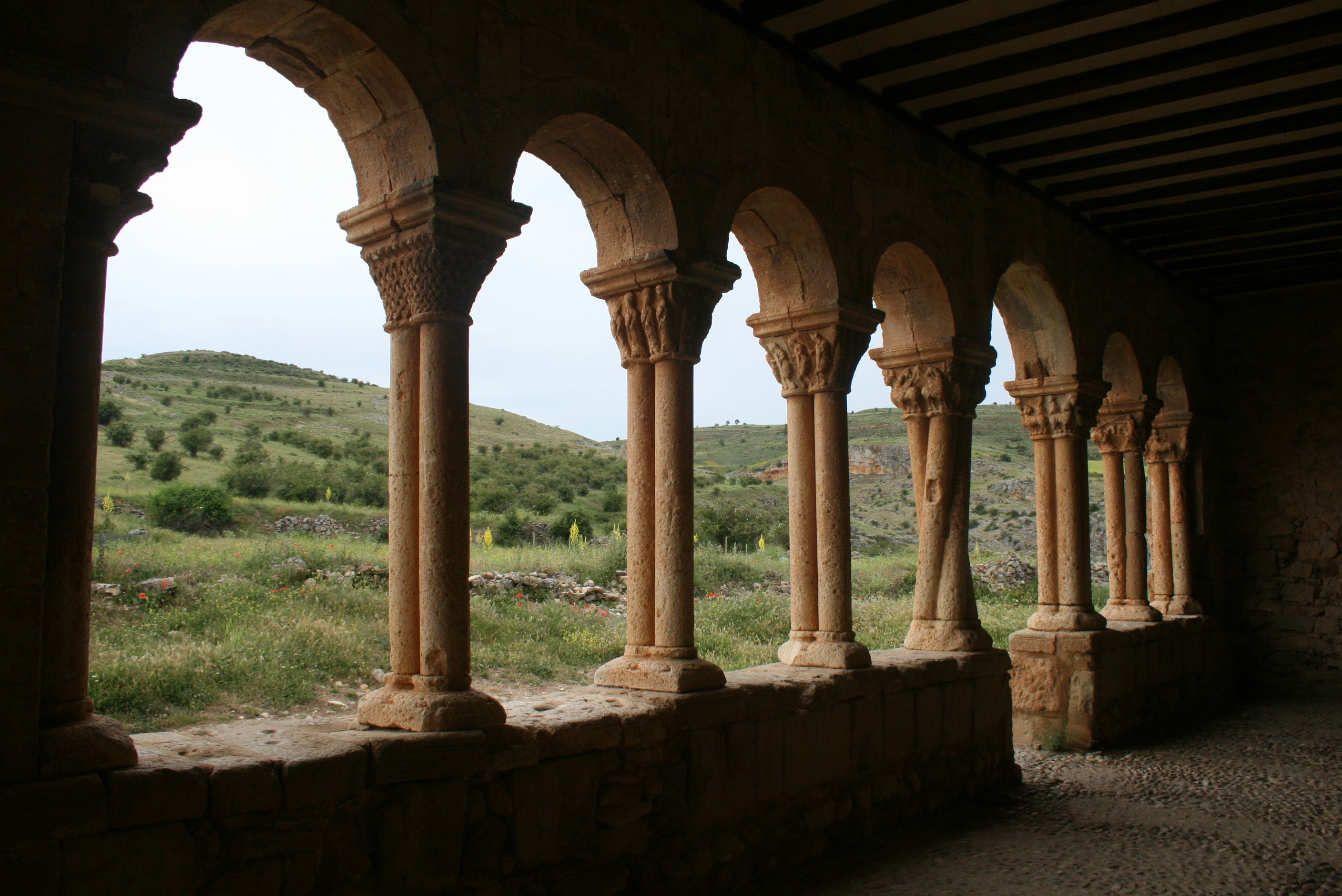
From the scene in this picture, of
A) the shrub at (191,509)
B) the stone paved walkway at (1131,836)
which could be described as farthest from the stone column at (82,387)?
the shrub at (191,509)

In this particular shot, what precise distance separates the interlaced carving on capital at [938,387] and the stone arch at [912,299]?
6.4 inches

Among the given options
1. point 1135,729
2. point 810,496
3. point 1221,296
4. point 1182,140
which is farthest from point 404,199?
point 1221,296

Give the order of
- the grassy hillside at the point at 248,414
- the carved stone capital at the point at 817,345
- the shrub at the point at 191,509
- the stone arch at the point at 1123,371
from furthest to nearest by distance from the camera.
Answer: the grassy hillside at the point at 248,414 → the shrub at the point at 191,509 → the stone arch at the point at 1123,371 → the carved stone capital at the point at 817,345

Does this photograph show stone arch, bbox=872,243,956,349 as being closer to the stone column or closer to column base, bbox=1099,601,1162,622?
column base, bbox=1099,601,1162,622

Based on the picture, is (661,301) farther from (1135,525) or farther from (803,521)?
(1135,525)

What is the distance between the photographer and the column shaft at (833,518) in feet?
16.3

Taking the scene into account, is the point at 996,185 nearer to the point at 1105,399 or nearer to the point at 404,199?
the point at 1105,399

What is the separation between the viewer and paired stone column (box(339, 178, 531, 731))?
324cm

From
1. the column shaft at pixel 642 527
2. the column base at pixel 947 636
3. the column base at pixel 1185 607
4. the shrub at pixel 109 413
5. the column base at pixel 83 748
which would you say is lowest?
the column base at pixel 1185 607

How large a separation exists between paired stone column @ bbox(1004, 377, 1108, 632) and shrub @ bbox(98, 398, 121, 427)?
15.9 m

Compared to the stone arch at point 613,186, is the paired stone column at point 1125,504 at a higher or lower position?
lower

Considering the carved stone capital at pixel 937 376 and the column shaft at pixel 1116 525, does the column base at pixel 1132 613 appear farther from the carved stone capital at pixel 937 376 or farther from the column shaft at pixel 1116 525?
the carved stone capital at pixel 937 376

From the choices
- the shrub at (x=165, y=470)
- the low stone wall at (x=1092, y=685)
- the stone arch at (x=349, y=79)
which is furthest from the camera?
the shrub at (x=165, y=470)

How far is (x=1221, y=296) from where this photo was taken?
32.7 feet
